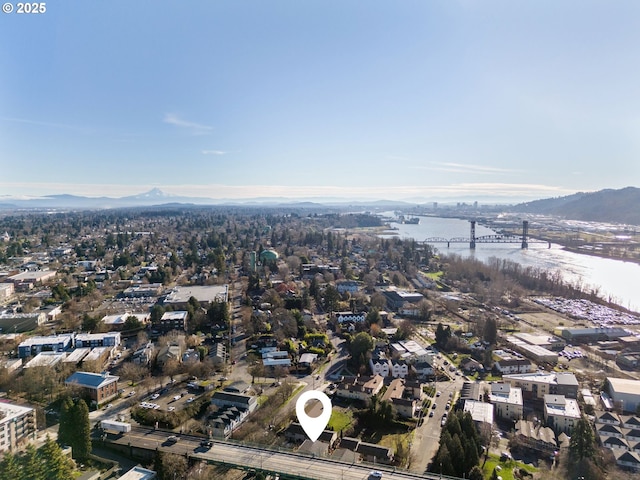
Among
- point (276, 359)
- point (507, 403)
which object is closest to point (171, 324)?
point (276, 359)

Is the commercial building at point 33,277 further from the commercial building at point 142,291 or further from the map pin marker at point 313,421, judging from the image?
the map pin marker at point 313,421

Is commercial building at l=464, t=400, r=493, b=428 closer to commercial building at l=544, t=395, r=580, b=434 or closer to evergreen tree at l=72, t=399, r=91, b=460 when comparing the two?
commercial building at l=544, t=395, r=580, b=434

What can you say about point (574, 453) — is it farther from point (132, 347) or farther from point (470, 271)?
point (470, 271)

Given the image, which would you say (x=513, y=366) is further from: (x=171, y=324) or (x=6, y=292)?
(x=6, y=292)

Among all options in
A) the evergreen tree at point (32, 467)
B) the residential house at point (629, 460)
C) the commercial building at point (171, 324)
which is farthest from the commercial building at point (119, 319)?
the residential house at point (629, 460)

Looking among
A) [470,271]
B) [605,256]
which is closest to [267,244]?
[470,271]
